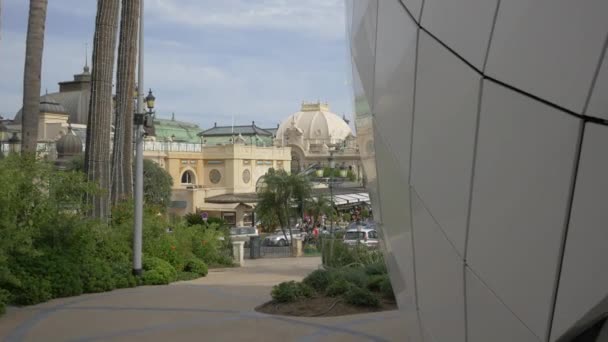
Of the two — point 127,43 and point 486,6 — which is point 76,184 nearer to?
point 127,43

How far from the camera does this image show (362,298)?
16.5 metres

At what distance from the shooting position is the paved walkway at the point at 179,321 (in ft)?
46.2

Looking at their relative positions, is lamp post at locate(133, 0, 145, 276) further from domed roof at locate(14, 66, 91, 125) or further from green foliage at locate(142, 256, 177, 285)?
domed roof at locate(14, 66, 91, 125)

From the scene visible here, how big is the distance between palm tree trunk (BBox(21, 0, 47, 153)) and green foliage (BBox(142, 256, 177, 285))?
203 inches

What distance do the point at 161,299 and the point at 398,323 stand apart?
6335 mm

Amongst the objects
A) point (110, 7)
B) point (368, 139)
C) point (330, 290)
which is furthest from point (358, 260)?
point (368, 139)

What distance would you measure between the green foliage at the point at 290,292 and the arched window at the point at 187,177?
7257 cm

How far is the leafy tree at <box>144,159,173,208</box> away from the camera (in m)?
64.6

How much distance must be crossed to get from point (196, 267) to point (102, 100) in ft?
19.2

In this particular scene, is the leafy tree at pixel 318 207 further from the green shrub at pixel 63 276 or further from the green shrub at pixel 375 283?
the green shrub at pixel 375 283

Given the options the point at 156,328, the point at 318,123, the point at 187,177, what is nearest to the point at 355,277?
the point at 156,328

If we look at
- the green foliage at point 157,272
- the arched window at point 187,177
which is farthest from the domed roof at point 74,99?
the green foliage at point 157,272

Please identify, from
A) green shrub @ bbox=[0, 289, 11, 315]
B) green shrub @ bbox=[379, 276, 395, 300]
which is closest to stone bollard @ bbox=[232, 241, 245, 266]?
green shrub @ bbox=[379, 276, 395, 300]

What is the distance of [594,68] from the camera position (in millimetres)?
3689
